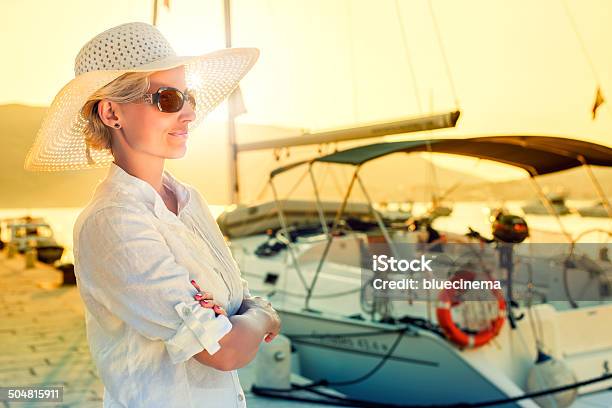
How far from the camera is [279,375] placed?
17.3ft

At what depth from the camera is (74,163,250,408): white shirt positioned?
4.00 feet

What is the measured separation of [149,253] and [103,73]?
41 cm

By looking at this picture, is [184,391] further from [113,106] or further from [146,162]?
[113,106]

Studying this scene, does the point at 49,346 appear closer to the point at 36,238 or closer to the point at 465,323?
the point at 465,323

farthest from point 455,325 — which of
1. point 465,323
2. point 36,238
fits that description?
point 36,238

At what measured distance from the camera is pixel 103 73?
4.41 feet

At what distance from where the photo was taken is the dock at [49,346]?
5.09m

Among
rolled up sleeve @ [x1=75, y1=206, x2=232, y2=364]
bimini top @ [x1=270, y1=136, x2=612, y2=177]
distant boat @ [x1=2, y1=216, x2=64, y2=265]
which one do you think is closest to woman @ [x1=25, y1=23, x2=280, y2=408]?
rolled up sleeve @ [x1=75, y1=206, x2=232, y2=364]

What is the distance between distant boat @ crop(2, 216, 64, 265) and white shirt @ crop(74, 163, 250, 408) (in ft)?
45.8

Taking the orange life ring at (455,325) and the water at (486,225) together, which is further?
the water at (486,225)

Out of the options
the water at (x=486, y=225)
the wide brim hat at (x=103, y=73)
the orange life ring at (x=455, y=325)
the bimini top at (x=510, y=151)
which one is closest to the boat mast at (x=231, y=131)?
the bimini top at (x=510, y=151)

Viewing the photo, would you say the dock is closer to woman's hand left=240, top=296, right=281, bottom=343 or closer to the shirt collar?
woman's hand left=240, top=296, right=281, bottom=343

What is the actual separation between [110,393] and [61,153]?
735 mm

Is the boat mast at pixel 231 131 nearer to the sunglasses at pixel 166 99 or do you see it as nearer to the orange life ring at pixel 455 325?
the orange life ring at pixel 455 325
